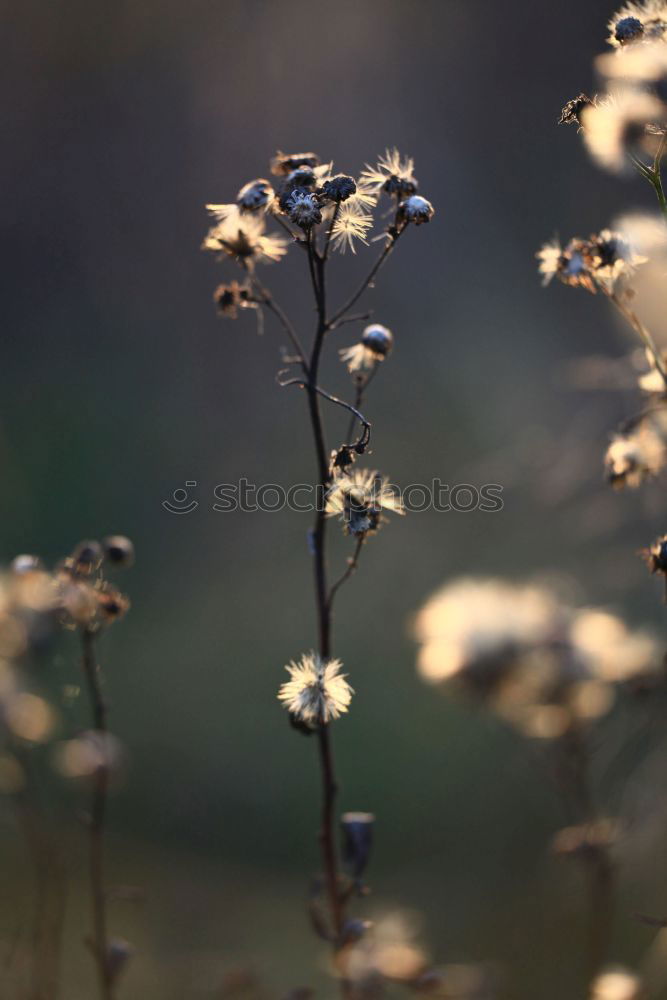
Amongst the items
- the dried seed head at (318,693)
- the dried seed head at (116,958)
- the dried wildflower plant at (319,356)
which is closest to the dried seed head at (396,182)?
the dried wildflower plant at (319,356)

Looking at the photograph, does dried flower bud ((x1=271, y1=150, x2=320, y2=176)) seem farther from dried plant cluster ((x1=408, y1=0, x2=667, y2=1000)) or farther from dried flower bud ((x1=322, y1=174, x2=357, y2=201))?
dried plant cluster ((x1=408, y1=0, x2=667, y2=1000))

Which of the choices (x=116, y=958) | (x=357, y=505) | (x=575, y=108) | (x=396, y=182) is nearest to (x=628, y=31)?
(x=575, y=108)

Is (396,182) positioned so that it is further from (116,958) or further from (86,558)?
(116,958)

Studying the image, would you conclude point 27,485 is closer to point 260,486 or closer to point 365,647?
point 260,486

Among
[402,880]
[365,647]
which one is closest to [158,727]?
[365,647]

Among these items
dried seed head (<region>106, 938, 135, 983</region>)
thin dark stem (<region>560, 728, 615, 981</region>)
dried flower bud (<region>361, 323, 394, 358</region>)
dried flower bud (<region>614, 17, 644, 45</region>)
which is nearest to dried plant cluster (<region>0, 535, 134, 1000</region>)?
dried seed head (<region>106, 938, 135, 983</region>)
